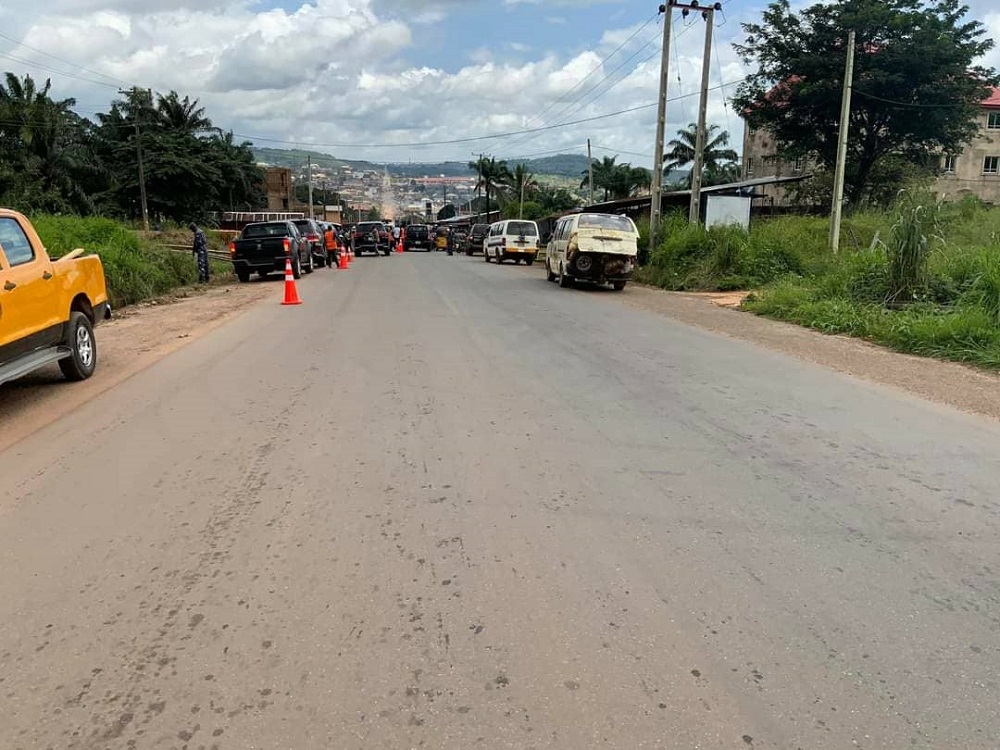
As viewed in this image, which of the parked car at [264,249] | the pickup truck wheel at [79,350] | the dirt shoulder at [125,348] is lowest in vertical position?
the dirt shoulder at [125,348]

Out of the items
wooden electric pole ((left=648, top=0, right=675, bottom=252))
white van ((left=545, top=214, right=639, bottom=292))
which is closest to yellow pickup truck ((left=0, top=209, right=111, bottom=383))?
white van ((left=545, top=214, right=639, bottom=292))

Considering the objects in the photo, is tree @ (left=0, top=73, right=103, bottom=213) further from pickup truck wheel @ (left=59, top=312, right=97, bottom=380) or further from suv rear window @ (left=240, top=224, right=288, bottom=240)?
pickup truck wheel @ (left=59, top=312, right=97, bottom=380)

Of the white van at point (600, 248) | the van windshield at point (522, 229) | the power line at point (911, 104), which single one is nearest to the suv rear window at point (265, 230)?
the white van at point (600, 248)

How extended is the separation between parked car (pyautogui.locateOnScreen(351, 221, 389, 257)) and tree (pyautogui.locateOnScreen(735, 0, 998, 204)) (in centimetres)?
2110

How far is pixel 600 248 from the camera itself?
1884 cm

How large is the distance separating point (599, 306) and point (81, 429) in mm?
11140

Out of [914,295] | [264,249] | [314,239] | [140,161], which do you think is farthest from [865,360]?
[140,161]

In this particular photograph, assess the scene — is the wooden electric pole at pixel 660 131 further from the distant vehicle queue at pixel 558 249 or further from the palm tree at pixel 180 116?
the palm tree at pixel 180 116

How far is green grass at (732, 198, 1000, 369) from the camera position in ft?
33.6

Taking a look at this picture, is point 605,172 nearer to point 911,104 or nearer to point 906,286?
point 911,104

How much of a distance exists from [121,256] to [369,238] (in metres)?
27.4

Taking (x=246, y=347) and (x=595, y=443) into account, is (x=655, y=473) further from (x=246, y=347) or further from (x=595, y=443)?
(x=246, y=347)

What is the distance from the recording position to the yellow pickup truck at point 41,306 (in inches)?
263

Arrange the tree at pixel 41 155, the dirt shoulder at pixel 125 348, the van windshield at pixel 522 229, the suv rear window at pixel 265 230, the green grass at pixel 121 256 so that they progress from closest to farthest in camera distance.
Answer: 1. the dirt shoulder at pixel 125 348
2. the green grass at pixel 121 256
3. the suv rear window at pixel 265 230
4. the van windshield at pixel 522 229
5. the tree at pixel 41 155
